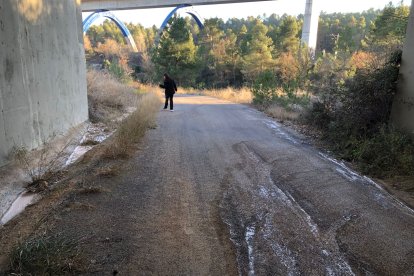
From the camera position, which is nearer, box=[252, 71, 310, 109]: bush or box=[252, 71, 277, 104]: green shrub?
box=[252, 71, 310, 109]: bush

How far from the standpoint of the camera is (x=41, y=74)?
7.41m

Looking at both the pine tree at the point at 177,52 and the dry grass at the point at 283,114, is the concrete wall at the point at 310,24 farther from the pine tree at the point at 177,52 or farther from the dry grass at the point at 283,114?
the dry grass at the point at 283,114

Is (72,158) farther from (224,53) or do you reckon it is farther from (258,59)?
(224,53)

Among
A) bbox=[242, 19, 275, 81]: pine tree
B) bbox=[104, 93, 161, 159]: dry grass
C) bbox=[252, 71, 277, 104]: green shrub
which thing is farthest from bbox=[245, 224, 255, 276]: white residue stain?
bbox=[242, 19, 275, 81]: pine tree

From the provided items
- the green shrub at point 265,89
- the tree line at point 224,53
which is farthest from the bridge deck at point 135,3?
the green shrub at point 265,89

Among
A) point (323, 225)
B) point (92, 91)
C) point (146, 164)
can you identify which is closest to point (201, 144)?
point (146, 164)

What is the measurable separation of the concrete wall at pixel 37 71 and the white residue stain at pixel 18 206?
0.85 metres

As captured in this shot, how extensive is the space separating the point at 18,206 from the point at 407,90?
734 centimetres

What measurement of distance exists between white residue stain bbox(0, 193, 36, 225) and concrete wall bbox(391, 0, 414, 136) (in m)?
6.84

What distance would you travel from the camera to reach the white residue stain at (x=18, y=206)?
4649mm

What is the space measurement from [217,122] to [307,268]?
9.35m

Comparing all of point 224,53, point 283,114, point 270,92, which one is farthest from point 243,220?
point 224,53

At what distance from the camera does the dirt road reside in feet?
11.5

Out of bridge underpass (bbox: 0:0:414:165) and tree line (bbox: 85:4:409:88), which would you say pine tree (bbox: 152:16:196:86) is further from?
bridge underpass (bbox: 0:0:414:165)
